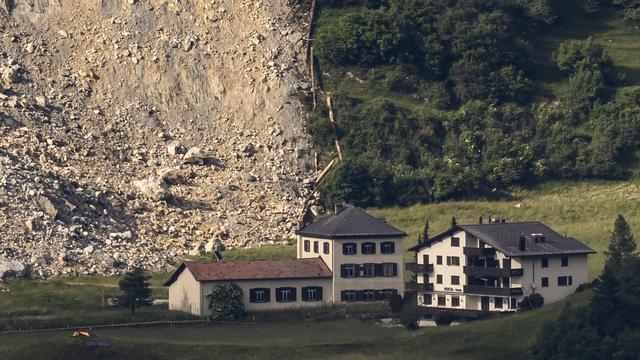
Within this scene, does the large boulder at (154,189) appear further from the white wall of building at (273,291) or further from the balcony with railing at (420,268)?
the balcony with railing at (420,268)

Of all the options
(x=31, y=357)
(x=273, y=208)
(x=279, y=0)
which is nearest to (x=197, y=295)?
(x=31, y=357)

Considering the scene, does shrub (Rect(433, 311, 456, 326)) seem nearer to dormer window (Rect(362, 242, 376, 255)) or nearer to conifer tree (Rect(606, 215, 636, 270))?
dormer window (Rect(362, 242, 376, 255))

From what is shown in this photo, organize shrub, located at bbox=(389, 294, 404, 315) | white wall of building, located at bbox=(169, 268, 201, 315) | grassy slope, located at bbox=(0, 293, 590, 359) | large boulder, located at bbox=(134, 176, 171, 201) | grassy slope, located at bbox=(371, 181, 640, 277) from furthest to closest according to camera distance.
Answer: large boulder, located at bbox=(134, 176, 171, 201)
grassy slope, located at bbox=(371, 181, 640, 277)
shrub, located at bbox=(389, 294, 404, 315)
white wall of building, located at bbox=(169, 268, 201, 315)
grassy slope, located at bbox=(0, 293, 590, 359)

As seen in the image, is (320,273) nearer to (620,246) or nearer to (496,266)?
(496,266)

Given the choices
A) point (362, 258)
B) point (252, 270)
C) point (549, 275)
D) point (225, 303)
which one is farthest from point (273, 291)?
point (549, 275)

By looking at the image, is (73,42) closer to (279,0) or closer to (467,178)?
(279,0)

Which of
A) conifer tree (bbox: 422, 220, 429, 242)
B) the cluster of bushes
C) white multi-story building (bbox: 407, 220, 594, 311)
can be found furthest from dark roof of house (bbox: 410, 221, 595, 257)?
the cluster of bushes
